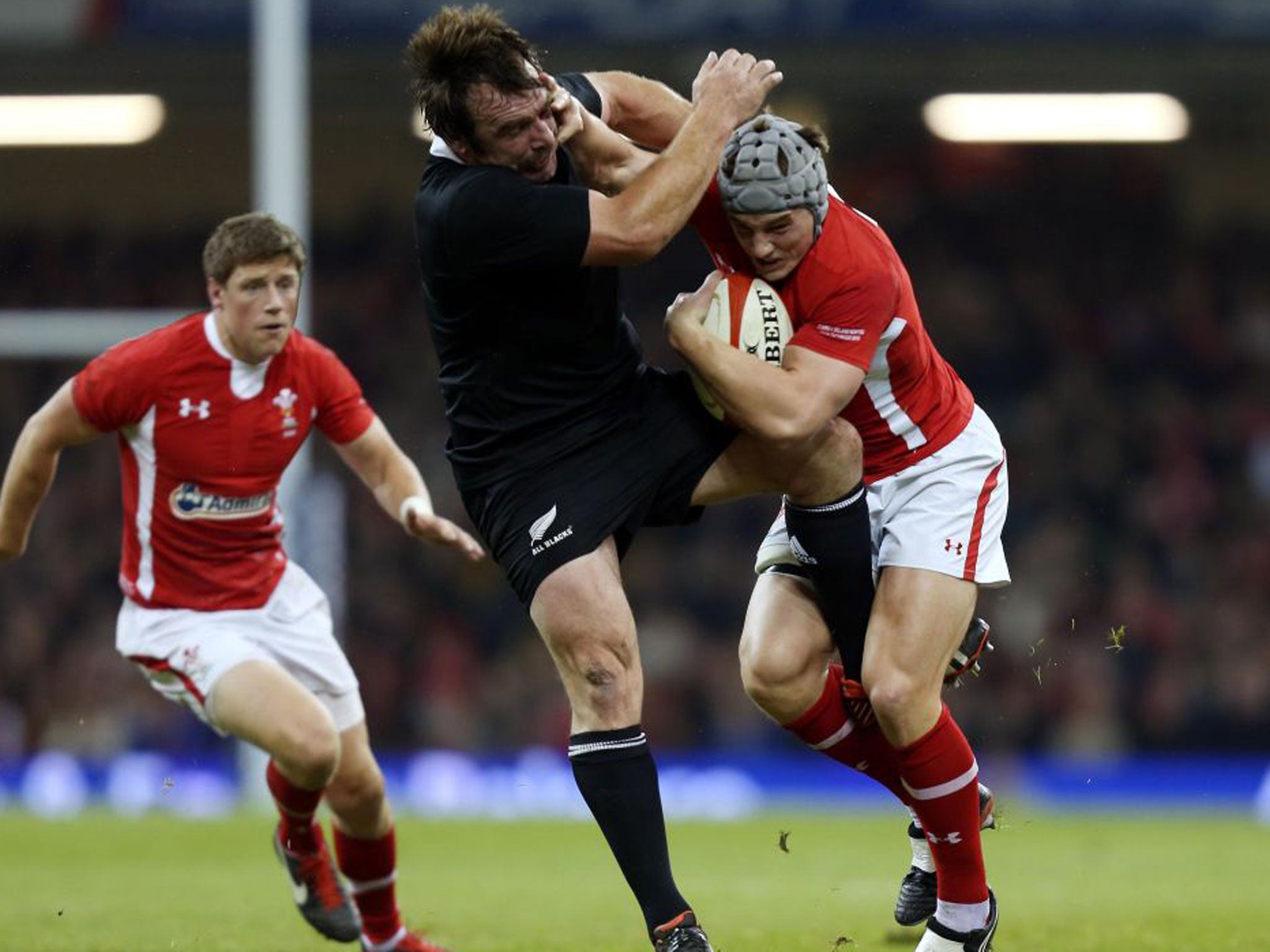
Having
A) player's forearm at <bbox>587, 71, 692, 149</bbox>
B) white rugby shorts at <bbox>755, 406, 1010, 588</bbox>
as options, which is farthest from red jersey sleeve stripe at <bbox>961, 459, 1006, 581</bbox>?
player's forearm at <bbox>587, 71, 692, 149</bbox>

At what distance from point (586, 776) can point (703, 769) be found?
29.9 ft

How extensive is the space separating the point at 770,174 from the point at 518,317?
0.75 metres

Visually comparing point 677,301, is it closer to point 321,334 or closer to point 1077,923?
point 1077,923

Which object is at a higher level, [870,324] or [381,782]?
[870,324]

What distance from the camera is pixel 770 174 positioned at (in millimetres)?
5129

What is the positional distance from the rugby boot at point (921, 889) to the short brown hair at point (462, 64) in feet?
8.05

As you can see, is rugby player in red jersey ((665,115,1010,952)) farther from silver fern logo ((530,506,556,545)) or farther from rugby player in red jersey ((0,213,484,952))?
rugby player in red jersey ((0,213,484,952))

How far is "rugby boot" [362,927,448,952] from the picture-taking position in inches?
251

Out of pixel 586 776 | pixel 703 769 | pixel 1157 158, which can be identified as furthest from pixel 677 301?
pixel 1157 158

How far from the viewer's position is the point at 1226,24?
14109 mm

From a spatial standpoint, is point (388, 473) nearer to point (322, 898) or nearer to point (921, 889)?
point (322, 898)

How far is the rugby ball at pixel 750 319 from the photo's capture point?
5203 millimetres

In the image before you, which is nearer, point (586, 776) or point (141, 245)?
point (586, 776)

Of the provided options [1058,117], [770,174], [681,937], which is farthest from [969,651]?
[1058,117]
